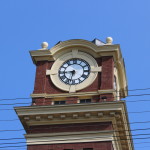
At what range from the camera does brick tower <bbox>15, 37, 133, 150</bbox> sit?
3456cm

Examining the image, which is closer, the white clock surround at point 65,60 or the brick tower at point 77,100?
the brick tower at point 77,100

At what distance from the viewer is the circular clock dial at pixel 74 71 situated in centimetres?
3781

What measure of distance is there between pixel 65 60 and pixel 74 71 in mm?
1305

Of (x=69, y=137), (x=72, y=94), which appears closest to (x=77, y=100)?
(x=72, y=94)

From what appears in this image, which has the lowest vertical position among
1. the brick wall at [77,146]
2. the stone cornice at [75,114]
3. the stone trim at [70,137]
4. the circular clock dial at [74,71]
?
the brick wall at [77,146]

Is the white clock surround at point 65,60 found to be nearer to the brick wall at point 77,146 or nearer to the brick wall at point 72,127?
the brick wall at point 72,127

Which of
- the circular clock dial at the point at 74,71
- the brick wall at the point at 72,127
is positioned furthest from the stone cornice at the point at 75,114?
the circular clock dial at the point at 74,71

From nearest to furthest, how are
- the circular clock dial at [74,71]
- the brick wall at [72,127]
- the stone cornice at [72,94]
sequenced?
the brick wall at [72,127]
the stone cornice at [72,94]
the circular clock dial at [74,71]

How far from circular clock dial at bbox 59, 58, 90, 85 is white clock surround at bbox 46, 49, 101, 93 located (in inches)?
9.5

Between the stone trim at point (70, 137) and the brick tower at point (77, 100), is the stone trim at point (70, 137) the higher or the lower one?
the lower one

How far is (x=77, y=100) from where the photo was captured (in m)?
36.7

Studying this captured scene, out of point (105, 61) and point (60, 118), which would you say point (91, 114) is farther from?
point (105, 61)

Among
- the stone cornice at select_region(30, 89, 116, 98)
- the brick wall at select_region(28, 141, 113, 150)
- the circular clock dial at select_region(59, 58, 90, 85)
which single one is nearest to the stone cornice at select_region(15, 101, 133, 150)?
the brick wall at select_region(28, 141, 113, 150)

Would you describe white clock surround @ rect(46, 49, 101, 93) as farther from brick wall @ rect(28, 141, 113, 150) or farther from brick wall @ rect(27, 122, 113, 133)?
brick wall @ rect(28, 141, 113, 150)
